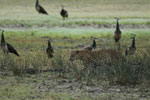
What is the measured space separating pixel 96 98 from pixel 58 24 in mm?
23271

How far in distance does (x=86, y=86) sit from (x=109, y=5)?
1688 inches

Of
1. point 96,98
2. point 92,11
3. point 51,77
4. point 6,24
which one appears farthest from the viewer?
point 92,11

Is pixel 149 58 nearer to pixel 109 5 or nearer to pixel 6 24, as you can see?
pixel 6 24

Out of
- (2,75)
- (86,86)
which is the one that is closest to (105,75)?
(86,86)

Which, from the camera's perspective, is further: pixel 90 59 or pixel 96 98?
pixel 90 59

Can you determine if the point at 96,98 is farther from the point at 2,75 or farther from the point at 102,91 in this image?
the point at 2,75

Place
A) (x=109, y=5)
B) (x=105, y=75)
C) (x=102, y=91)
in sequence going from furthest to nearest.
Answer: (x=109, y=5), (x=105, y=75), (x=102, y=91)

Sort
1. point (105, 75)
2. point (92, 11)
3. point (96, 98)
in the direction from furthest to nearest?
point (92, 11)
point (105, 75)
point (96, 98)

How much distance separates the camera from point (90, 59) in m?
12.4

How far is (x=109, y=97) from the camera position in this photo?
953 cm

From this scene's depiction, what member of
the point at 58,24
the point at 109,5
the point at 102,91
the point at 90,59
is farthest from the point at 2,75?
the point at 109,5

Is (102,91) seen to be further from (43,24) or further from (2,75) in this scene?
(43,24)

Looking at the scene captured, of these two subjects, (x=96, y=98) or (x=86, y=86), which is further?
(x=86, y=86)

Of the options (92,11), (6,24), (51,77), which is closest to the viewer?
(51,77)
